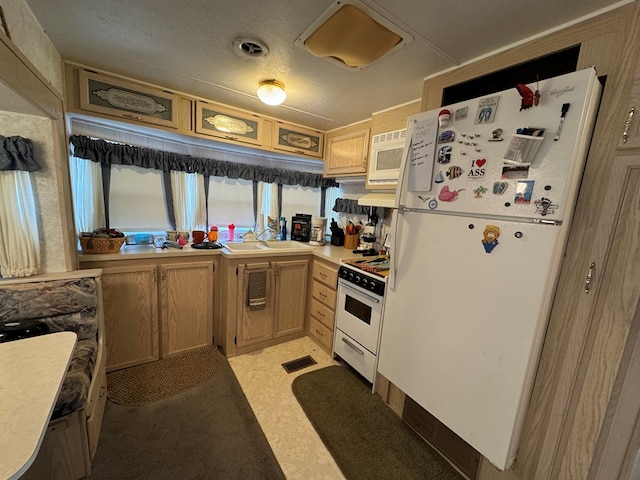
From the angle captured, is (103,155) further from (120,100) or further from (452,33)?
(452,33)

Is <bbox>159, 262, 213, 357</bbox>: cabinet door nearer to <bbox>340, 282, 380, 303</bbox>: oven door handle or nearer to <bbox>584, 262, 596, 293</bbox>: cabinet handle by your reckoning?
<bbox>340, 282, 380, 303</bbox>: oven door handle

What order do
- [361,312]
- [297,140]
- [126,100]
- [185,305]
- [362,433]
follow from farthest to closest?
1. [297,140]
2. [185,305]
3. [361,312]
4. [126,100]
5. [362,433]

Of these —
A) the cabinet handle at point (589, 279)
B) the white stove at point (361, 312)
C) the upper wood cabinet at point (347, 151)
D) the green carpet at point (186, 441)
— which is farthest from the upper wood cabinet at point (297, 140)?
the cabinet handle at point (589, 279)

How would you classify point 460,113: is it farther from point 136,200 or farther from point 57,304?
point 136,200

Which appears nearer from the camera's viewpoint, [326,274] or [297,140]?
[326,274]

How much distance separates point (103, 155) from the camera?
2.15 meters

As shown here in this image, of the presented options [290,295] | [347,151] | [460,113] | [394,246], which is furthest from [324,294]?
[460,113]

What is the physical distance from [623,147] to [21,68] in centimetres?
250

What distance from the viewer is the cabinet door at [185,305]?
210 cm

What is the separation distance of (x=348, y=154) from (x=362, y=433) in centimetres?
231

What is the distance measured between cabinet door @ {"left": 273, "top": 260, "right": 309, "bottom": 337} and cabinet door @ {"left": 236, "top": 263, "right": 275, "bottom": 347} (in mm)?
73

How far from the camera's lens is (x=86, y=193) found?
215 centimetres

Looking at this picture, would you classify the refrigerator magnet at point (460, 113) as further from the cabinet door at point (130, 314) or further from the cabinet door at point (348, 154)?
the cabinet door at point (130, 314)

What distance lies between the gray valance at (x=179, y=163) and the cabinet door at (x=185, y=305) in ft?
3.35
